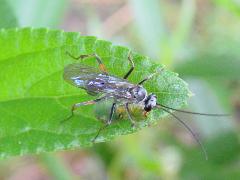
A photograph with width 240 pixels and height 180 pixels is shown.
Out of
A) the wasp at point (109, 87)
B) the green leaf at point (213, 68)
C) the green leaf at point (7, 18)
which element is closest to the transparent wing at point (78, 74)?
the wasp at point (109, 87)

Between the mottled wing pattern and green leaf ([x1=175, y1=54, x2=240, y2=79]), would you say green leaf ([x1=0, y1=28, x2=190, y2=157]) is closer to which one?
the mottled wing pattern

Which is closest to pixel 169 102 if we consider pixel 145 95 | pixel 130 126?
pixel 130 126

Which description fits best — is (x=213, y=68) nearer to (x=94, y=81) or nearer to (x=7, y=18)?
(x=94, y=81)

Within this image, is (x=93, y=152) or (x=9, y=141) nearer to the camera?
(x=9, y=141)

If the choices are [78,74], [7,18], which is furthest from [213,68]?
[7,18]

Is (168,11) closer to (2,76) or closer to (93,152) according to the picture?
(93,152)

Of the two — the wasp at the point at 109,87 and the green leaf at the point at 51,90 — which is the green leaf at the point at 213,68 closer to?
the wasp at the point at 109,87

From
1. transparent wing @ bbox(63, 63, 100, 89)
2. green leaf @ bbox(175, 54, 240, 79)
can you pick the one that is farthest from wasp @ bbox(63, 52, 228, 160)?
green leaf @ bbox(175, 54, 240, 79)
